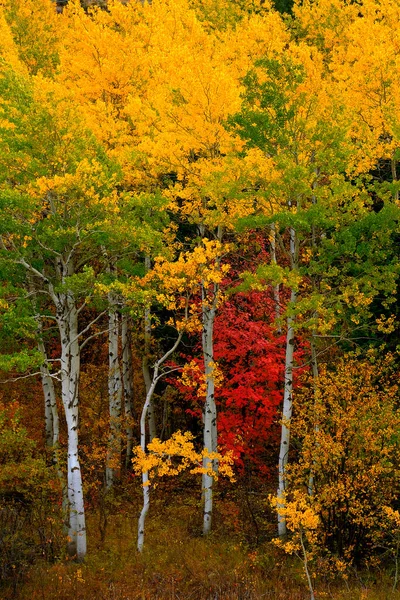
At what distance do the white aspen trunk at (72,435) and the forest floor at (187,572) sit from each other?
0.55m

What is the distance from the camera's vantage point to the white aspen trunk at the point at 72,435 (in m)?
15.0

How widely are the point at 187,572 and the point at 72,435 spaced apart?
13.4 ft

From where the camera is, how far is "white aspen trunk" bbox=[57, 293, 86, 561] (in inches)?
592

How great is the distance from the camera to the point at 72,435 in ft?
49.7

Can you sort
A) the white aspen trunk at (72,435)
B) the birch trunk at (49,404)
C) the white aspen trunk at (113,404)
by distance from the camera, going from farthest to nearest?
the white aspen trunk at (113,404), the birch trunk at (49,404), the white aspen trunk at (72,435)

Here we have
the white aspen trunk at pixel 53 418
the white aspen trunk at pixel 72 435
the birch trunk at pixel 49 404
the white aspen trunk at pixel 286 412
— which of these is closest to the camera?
the white aspen trunk at pixel 72 435

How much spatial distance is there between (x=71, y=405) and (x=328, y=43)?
19.4m

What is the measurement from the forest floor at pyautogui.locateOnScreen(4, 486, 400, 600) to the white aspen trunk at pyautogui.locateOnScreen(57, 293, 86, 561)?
1.79ft

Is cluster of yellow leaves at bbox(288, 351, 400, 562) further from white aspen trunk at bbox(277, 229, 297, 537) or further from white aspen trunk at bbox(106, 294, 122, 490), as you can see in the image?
white aspen trunk at bbox(106, 294, 122, 490)

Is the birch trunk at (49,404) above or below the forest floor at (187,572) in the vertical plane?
above

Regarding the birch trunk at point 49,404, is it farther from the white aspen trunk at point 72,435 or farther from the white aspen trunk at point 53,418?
the white aspen trunk at point 72,435

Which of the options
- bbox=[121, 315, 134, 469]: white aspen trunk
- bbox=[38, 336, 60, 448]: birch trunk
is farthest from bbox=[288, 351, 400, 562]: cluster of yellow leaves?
bbox=[121, 315, 134, 469]: white aspen trunk

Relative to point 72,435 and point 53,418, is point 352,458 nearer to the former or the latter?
point 72,435

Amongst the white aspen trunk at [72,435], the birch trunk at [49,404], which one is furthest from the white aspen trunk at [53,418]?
the white aspen trunk at [72,435]
